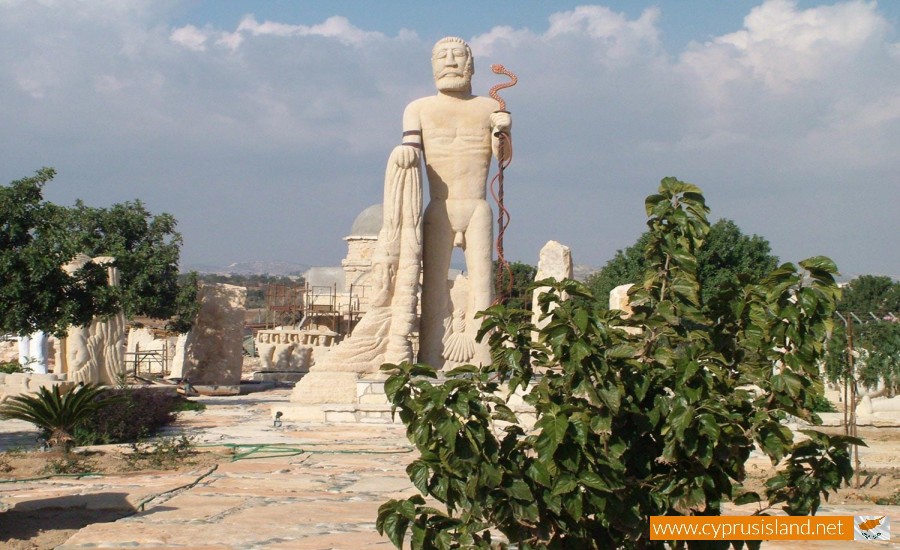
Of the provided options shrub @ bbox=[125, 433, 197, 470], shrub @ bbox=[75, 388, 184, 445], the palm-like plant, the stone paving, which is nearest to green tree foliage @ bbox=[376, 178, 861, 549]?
the stone paving

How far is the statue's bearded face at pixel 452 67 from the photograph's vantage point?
37.4 feet

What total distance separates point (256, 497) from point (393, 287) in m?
5.56

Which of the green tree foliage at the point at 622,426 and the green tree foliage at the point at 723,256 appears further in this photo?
the green tree foliage at the point at 723,256

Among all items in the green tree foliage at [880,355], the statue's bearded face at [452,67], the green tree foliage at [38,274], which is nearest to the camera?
the green tree foliage at [38,274]

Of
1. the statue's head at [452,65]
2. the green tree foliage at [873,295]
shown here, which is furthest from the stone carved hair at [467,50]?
the green tree foliage at [873,295]

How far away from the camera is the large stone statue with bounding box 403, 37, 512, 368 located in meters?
11.4

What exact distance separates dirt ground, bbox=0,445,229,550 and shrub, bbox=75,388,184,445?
23 centimetres

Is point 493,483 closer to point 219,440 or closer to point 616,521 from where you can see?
point 616,521

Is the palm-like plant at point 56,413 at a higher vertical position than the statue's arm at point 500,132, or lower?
lower

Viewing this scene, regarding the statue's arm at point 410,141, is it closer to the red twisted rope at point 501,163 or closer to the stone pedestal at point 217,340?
the red twisted rope at point 501,163

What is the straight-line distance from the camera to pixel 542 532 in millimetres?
3244

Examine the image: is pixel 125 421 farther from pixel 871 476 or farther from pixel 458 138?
pixel 871 476

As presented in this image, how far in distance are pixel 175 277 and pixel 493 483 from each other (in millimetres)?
15874

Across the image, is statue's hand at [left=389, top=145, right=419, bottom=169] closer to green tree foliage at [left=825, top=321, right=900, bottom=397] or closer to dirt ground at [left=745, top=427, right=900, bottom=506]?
dirt ground at [left=745, top=427, right=900, bottom=506]
